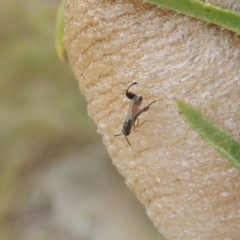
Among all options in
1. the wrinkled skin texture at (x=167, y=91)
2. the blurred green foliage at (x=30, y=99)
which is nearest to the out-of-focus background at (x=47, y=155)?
the blurred green foliage at (x=30, y=99)

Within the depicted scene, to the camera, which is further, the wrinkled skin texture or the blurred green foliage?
the blurred green foliage

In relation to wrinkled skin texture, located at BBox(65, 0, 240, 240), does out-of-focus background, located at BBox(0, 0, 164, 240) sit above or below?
below

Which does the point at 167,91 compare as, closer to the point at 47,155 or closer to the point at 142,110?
the point at 142,110

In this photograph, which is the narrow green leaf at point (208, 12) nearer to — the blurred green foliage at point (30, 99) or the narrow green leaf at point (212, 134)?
the narrow green leaf at point (212, 134)

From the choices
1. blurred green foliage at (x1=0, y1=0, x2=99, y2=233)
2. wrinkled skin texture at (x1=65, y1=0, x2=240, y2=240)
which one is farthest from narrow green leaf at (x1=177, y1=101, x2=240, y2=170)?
blurred green foliage at (x1=0, y1=0, x2=99, y2=233)

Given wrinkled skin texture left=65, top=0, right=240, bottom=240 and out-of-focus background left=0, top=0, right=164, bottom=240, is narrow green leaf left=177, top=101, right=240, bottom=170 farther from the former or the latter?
out-of-focus background left=0, top=0, right=164, bottom=240

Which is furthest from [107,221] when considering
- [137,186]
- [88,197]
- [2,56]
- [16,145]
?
[137,186]

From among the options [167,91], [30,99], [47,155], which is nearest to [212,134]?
[167,91]
